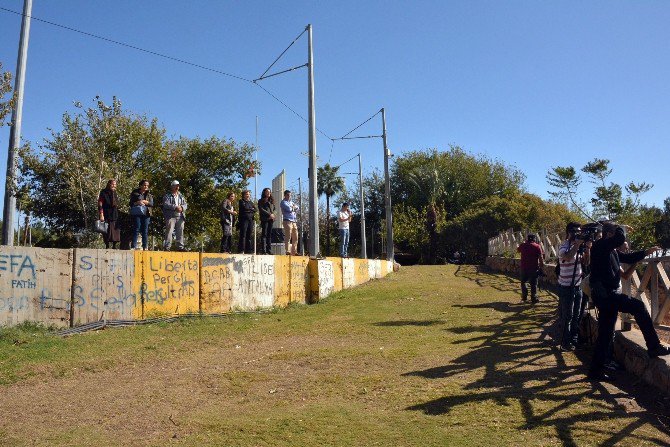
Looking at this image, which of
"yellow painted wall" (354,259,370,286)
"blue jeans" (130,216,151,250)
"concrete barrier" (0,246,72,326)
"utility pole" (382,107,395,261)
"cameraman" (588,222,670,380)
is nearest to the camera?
"cameraman" (588,222,670,380)

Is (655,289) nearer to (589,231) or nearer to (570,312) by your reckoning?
(589,231)

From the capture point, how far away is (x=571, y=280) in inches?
346

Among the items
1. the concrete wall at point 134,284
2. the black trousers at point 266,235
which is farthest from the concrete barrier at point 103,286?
the black trousers at point 266,235

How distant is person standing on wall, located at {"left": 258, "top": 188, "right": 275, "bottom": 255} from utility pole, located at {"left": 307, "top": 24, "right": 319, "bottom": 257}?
3.75 ft

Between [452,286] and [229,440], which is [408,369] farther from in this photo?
[452,286]

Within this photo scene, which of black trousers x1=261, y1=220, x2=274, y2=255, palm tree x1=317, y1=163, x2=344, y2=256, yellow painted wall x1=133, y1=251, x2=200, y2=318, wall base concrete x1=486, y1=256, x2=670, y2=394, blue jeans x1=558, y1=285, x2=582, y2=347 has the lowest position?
wall base concrete x1=486, y1=256, x2=670, y2=394

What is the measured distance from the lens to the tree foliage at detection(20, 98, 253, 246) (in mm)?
20281

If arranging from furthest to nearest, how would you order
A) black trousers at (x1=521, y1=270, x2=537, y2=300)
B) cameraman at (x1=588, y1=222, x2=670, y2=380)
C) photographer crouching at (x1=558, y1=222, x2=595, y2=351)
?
black trousers at (x1=521, y1=270, x2=537, y2=300), photographer crouching at (x1=558, y1=222, x2=595, y2=351), cameraman at (x1=588, y1=222, x2=670, y2=380)

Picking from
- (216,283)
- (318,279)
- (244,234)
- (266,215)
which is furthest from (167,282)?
(318,279)

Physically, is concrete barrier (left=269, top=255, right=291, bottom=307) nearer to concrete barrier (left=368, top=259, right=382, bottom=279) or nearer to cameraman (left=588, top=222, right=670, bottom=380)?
concrete barrier (left=368, top=259, right=382, bottom=279)

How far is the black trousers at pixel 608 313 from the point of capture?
6449 millimetres

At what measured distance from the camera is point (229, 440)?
16.6 ft

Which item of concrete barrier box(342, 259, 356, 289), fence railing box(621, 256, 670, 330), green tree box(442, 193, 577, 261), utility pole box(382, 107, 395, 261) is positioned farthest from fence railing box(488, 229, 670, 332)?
green tree box(442, 193, 577, 261)

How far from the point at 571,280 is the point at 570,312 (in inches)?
20.7
